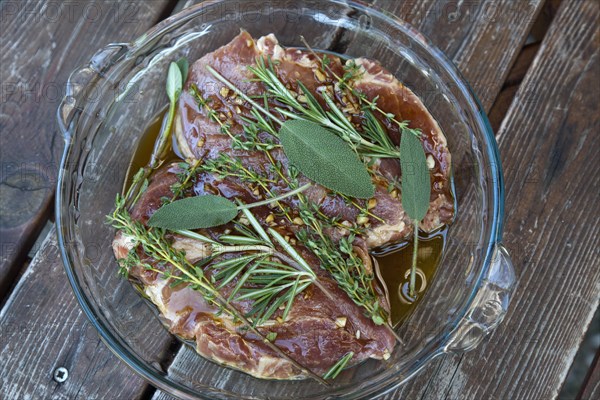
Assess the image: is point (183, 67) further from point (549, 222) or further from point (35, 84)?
A: point (549, 222)

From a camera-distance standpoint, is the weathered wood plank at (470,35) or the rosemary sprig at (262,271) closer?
the rosemary sprig at (262,271)

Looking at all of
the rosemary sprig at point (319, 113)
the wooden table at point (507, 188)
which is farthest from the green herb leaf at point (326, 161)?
the wooden table at point (507, 188)

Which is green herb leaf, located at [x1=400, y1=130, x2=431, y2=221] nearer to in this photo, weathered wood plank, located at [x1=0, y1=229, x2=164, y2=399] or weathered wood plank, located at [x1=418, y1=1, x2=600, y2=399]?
weathered wood plank, located at [x1=418, y1=1, x2=600, y2=399]

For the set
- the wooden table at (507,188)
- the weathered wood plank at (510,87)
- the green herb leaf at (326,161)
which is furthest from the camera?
the weathered wood plank at (510,87)

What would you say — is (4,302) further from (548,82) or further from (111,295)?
(548,82)

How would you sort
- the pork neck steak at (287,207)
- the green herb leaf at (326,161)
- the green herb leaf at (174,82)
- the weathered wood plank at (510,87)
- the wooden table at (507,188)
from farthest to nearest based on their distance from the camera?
the weathered wood plank at (510,87) → the wooden table at (507,188) → the green herb leaf at (174,82) → the pork neck steak at (287,207) → the green herb leaf at (326,161)

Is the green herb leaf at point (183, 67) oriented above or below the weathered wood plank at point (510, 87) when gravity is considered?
below

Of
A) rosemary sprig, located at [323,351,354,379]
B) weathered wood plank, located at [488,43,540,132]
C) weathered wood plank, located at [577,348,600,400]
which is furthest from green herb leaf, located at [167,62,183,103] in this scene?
weathered wood plank, located at [577,348,600,400]

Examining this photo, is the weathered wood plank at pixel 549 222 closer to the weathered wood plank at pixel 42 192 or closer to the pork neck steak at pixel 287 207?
the pork neck steak at pixel 287 207
